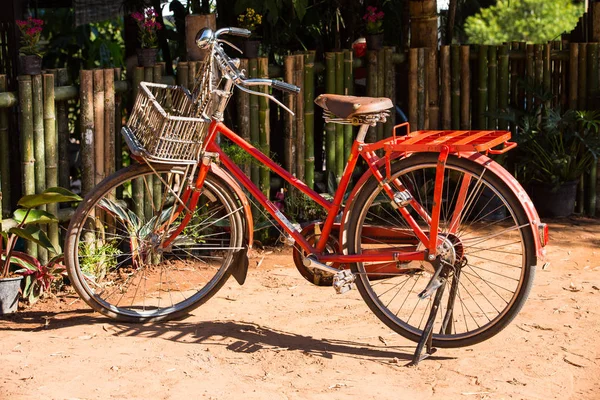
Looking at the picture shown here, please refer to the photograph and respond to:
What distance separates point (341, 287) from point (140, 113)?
51.6 inches

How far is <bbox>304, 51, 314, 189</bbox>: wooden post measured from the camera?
7258 mm

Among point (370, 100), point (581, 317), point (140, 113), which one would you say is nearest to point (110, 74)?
point (140, 113)

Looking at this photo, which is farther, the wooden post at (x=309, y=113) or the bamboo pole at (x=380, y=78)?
the bamboo pole at (x=380, y=78)

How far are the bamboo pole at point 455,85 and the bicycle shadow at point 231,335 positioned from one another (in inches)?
129

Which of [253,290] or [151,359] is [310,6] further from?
[151,359]

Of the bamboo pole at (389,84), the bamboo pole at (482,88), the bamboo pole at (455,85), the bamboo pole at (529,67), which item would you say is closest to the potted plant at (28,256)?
the bamboo pole at (389,84)

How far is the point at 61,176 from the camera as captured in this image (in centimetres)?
627

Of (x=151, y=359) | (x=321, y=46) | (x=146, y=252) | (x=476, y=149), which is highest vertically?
(x=321, y=46)

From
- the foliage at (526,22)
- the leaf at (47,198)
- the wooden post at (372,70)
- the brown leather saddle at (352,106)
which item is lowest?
the leaf at (47,198)

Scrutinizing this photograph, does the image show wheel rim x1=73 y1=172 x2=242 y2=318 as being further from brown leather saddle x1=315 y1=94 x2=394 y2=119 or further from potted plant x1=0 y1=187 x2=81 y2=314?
brown leather saddle x1=315 y1=94 x2=394 y2=119

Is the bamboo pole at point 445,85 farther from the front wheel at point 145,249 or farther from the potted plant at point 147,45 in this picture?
the potted plant at point 147,45

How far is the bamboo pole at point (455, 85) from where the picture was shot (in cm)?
793

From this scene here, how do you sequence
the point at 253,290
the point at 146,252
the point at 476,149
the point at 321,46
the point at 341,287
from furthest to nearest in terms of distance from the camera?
the point at 321,46
the point at 253,290
the point at 146,252
the point at 341,287
the point at 476,149

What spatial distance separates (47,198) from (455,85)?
11.8 ft
